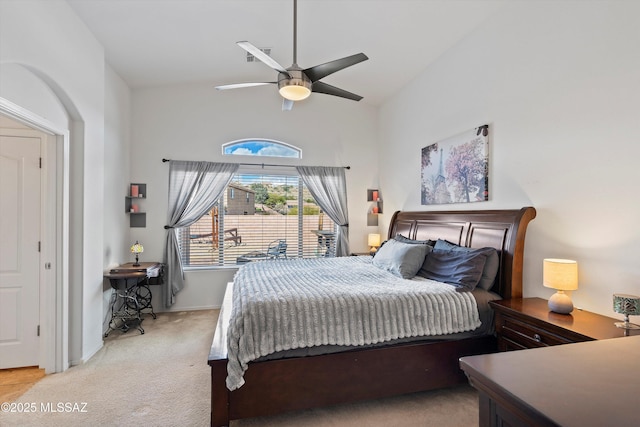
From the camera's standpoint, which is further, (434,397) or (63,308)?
(63,308)

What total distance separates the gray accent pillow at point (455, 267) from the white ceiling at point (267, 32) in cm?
241

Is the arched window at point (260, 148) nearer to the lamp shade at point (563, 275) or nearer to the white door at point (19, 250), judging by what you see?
the white door at point (19, 250)

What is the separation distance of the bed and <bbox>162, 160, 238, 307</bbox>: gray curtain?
7.30 ft

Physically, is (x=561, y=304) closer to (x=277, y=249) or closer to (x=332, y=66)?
(x=332, y=66)

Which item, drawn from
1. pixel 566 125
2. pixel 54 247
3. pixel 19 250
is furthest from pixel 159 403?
pixel 566 125

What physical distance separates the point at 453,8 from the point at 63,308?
468 centimetres

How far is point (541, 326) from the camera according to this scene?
6.77 ft

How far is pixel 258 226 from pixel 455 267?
3274 millimetres

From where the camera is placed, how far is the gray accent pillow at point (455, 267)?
8.57 feet

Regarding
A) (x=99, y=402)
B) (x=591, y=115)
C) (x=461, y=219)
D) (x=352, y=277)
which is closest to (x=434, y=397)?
(x=352, y=277)

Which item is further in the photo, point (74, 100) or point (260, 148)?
point (260, 148)

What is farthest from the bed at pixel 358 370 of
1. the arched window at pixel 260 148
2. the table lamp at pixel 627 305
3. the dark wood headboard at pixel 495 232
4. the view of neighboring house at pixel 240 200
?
the arched window at pixel 260 148

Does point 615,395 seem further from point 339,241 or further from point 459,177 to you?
point 339,241

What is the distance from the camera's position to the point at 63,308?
9.19 feet
